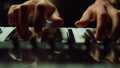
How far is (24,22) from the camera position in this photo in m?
0.58

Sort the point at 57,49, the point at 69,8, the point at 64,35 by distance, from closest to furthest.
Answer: the point at 57,49 < the point at 64,35 < the point at 69,8

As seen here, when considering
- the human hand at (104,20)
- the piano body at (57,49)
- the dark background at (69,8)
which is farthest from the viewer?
the dark background at (69,8)

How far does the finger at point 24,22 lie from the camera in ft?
1.88

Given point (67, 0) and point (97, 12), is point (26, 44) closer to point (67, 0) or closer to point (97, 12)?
point (97, 12)

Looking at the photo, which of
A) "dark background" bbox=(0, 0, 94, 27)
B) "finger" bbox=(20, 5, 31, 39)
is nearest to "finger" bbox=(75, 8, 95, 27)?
"finger" bbox=(20, 5, 31, 39)

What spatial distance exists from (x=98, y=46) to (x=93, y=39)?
39 mm

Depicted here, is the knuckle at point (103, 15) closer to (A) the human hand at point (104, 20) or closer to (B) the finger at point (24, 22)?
(A) the human hand at point (104, 20)

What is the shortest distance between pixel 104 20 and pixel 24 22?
0.59ft

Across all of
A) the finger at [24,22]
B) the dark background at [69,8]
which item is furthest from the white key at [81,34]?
the dark background at [69,8]

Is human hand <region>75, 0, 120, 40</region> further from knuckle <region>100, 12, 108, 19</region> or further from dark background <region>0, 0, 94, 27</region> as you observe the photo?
dark background <region>0, 0, 94, 27</region>

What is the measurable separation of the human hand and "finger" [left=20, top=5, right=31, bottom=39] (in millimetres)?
117

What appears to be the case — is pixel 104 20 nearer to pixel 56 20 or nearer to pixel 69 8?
pixel 56 20

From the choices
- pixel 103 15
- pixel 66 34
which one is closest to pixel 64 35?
pixel 66 34

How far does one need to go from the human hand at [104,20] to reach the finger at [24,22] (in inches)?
4.6
